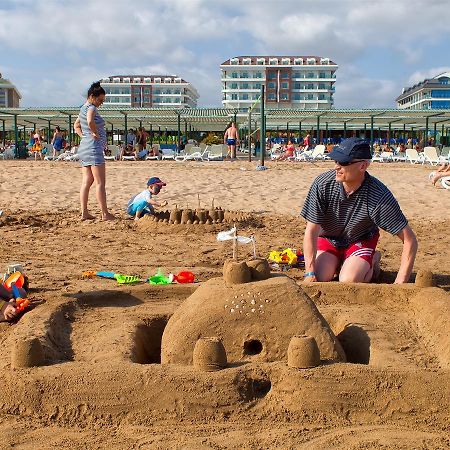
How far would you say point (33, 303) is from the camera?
159 inches

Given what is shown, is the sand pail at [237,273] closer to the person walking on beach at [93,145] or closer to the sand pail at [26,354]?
the sand pail at [26,354]

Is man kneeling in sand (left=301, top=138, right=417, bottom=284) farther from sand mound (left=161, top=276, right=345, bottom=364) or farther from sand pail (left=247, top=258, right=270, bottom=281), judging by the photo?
sand mound (left=161, top=276, right=345, bottom=364)

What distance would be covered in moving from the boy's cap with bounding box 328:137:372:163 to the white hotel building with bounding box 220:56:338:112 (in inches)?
4737

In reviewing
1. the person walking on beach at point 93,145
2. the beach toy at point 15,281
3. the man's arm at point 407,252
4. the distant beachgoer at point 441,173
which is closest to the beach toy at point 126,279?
the beach toy at point 15,281

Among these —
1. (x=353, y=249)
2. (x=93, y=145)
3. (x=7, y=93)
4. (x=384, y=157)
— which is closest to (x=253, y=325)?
(x=353, y=249)

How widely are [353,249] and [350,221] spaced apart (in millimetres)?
218

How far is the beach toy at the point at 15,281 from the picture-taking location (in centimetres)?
424

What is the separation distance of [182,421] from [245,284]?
90 centimetres

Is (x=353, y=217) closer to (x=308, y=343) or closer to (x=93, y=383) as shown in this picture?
(x=308, y=343)

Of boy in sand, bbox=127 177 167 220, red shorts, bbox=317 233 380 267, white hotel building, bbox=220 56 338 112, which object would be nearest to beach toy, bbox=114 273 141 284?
red shorts, bbox=317 233 380 267

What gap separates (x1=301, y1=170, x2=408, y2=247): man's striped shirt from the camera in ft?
14.2

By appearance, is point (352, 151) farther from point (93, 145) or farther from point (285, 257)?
point (93, 145)

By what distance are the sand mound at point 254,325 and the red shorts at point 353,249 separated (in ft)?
4.74

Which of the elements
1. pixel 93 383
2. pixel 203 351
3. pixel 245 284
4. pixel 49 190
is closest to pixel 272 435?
pixel 203 351
